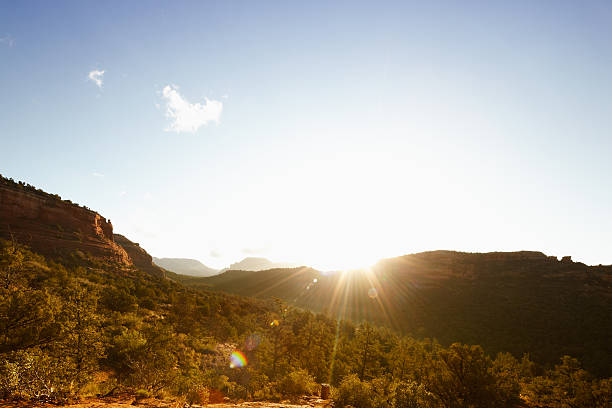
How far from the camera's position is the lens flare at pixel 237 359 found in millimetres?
21859

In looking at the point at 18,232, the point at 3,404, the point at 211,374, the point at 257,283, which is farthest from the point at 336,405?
the point at 257,283

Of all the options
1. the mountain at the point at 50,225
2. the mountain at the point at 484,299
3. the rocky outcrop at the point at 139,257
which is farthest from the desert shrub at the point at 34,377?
the rocky outcrop at the point at 139,257

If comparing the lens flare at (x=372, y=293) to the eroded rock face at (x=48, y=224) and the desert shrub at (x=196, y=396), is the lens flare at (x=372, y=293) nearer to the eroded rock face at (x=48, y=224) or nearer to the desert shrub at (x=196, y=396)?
the eroded rock face at (x=48, y=224)

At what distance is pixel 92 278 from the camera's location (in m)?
34.6

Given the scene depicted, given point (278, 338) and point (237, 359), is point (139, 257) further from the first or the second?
point (278, 338)

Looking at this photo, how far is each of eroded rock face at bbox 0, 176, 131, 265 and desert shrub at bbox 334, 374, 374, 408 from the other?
54.8 metres

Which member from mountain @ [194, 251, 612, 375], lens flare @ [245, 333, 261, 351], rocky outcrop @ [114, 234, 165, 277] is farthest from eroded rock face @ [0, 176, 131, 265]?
mountain @ [194, 251, 612, 375]

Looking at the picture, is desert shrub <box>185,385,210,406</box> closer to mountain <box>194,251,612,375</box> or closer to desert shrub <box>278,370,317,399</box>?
desert shrub <box>278,370,317,399</box>

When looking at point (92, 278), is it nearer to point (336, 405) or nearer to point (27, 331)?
point (27, 331)

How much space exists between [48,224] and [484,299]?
333 ft

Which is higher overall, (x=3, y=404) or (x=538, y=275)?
(x=3, y=404)

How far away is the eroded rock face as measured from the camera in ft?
151

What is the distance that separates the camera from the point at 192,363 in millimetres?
18125

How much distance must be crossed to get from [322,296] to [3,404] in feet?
313
